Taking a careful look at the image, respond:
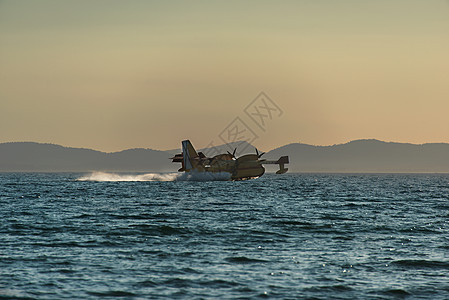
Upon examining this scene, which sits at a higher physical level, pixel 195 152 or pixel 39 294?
pixel 195 152

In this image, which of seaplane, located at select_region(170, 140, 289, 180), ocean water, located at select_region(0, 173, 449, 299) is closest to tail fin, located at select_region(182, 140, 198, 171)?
seaplane, located at select_region(170, 140, 289, 180)

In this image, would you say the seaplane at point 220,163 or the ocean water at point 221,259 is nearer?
the ocean water at point 221,259

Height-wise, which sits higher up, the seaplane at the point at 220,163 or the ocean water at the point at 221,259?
the seaplane at the point at 220,163

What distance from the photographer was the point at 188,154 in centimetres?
13675

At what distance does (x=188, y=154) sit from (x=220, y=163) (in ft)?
28.7

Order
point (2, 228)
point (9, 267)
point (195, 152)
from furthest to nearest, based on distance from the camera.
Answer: point (195, 152) < point (2, 228) < point (9, 267)

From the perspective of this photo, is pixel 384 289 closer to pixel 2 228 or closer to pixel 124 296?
pixel 124 296

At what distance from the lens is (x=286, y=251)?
2686 centimetres

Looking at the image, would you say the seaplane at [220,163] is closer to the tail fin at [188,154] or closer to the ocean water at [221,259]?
the tail fin at [188,154]

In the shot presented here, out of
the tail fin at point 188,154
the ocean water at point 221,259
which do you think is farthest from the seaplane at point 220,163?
the ocean water at point 221,259

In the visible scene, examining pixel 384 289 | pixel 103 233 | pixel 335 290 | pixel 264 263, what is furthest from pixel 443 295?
pixel 103 233

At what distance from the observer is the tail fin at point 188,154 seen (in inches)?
5317

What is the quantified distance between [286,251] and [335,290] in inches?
303

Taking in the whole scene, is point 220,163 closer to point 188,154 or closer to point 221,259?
point 188,154
